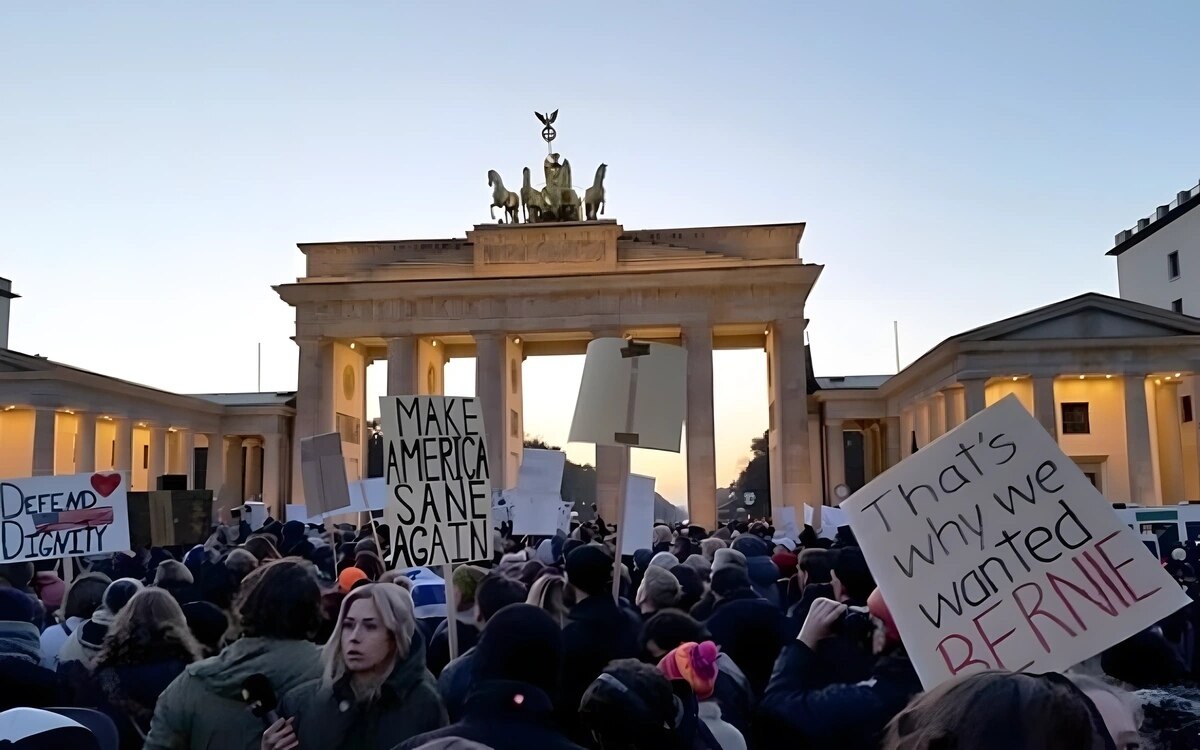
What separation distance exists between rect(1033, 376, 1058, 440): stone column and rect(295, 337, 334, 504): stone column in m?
29.1

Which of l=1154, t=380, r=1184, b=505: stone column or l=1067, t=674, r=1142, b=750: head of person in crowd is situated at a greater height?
l=1154, t=380, r=1184, b=505: stone column

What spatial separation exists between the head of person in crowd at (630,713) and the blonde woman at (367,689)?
114 centimetres

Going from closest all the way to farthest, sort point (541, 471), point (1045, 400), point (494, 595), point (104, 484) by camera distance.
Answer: point (494, 595)
point (104, 484)
point (541, 471)
point (1045, 400)

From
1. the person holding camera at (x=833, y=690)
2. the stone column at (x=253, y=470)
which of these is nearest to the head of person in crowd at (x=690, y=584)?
the person holding camera at (x=833, y=690)

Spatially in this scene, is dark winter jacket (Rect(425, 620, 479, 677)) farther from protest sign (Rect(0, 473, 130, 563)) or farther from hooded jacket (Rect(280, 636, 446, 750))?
protest sign (Rect(0, 473, 130, 563))

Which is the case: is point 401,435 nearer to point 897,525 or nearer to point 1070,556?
point 897,525

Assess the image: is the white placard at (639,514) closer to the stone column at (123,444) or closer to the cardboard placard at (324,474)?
the cardboard placard at (324,474)

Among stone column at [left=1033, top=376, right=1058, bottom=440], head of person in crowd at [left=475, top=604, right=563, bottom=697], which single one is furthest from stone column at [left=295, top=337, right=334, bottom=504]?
head of person in crowd at [left=475, top=604, right=563, bottom=697]

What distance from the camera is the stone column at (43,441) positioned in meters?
37.6

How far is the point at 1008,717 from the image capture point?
69.9 inches

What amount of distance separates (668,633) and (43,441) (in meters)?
40.1

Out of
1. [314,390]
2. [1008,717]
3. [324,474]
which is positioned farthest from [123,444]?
[1008,717]

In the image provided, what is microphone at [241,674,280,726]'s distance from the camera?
12.1ft

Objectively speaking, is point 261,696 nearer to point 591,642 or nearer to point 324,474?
point 591,642
